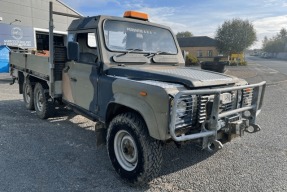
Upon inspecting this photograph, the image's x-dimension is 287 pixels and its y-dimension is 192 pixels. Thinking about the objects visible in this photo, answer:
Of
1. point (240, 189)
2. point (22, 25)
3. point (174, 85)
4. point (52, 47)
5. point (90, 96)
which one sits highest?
point (22, 25)

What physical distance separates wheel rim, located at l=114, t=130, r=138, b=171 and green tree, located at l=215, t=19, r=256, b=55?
44.7 metres

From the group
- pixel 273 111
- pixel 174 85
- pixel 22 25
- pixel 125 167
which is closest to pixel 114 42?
pixel 174 85

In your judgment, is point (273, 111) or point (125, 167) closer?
point (125, 167)

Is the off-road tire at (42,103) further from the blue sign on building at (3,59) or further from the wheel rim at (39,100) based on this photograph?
the blue sign on building at (3,59)

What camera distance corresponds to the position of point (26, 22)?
20266mm

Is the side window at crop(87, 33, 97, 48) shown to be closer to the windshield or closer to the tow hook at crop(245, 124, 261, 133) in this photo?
the windshield

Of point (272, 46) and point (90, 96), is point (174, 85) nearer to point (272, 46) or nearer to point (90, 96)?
point (90, 96)

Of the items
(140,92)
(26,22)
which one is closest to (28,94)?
(140,92)

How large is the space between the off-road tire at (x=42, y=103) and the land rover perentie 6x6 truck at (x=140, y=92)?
59cm

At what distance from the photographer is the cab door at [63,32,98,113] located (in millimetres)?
4001

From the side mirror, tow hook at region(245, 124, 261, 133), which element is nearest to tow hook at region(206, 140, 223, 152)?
tow hook at region(245, 124, 261, 133)

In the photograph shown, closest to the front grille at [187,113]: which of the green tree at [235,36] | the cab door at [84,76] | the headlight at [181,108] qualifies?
the headlight at [181,108]

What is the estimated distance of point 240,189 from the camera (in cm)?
321

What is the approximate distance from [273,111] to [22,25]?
19.5 metres
